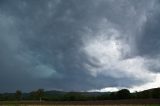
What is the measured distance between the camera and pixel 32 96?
174 metres

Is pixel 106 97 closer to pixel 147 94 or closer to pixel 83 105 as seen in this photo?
pixel 147 94

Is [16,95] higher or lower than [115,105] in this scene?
higher

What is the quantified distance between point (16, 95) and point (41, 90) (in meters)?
14.5

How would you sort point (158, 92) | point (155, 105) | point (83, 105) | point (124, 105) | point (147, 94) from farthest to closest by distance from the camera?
1. point (147, 94)
2. point (158, 92)
3. point (83, 105)
4. point (124, 105)
5. point (155, 105)

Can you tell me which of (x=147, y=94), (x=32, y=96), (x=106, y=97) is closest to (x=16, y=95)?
(x=32, y=96)

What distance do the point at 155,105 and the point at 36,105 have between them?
40.1 m

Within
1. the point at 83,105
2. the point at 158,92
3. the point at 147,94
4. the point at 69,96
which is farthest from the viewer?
the point at 69,96

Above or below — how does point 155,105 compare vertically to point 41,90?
below

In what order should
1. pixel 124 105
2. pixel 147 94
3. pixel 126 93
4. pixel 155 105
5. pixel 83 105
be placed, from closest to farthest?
pixel 155 105
pixel 124 105
pixel 83 105
pixel 147 94
pixel 126 93

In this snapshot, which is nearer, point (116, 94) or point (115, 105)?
point (115, 105)

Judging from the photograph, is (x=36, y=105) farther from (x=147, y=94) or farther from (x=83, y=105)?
(x=147, y=94)

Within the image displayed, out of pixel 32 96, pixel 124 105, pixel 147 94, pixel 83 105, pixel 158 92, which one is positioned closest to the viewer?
pixel 124 105

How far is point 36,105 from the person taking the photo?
96875mm

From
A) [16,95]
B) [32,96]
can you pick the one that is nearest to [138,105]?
[32,96]
